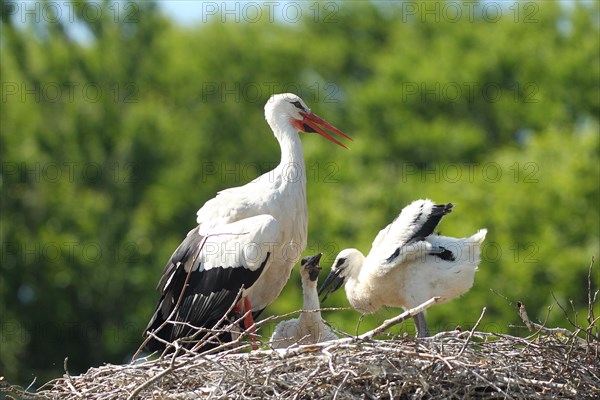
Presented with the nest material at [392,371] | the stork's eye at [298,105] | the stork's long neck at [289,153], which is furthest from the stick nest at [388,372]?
the stork's eye at [298,105]

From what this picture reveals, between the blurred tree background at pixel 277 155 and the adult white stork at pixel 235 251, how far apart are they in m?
9.61

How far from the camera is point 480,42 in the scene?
28594 mm

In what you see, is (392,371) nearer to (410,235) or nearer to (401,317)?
(401,317)

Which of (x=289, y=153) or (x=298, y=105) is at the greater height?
(x=298, y=105)

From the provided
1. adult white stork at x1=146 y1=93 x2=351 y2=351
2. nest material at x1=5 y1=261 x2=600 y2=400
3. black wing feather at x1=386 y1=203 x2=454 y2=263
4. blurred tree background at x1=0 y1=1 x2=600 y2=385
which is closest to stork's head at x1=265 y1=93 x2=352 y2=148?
adult white stork at x1=146 y1=93 x2=351 y2=351

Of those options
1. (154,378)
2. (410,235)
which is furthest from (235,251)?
(154,378)

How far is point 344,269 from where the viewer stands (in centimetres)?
1070

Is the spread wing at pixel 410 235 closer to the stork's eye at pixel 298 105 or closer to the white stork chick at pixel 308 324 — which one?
the white stork chick at pixel 308 324

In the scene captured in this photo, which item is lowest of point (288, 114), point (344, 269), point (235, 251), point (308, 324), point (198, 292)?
point (308, 324)

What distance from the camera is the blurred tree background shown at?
21328 millimetres

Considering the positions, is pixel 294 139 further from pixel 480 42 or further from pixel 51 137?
pixel 480 42

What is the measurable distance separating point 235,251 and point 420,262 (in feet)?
4.68

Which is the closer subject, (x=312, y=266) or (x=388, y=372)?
(x=388, y=372)

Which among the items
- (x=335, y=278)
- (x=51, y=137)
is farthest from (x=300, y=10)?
(x=335, y=278)
